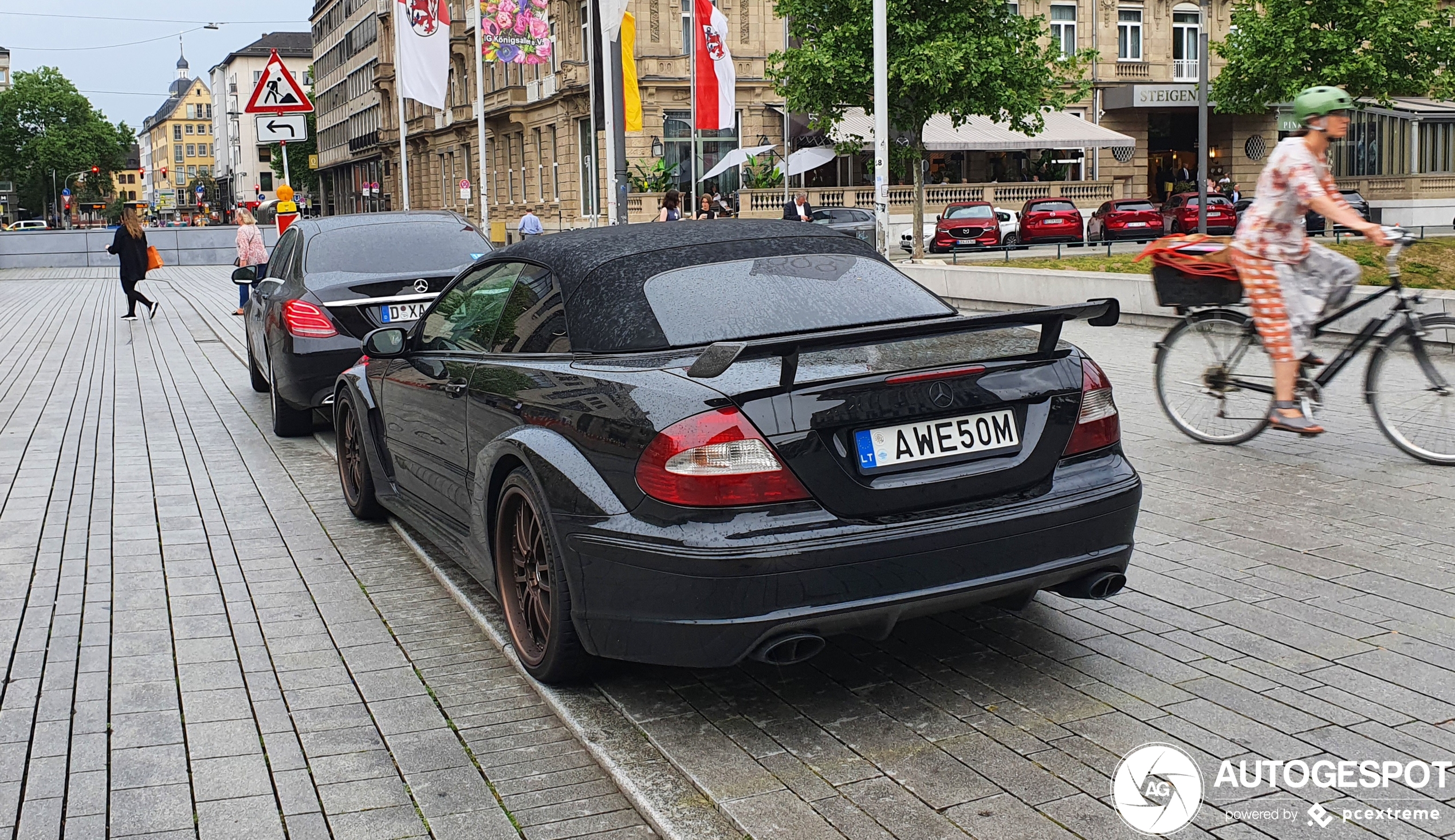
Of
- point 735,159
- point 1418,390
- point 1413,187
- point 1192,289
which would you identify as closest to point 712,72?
point 735,159

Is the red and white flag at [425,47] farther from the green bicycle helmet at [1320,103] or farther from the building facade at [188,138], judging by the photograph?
the building facade at [188,138]

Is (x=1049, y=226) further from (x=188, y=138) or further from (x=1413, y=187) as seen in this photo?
(x=188, y=138)

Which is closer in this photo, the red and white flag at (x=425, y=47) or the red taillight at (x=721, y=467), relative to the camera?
the red taillight at (x=721, y=467)

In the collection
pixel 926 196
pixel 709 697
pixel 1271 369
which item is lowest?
pixel 709 697

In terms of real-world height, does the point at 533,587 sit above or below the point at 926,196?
below

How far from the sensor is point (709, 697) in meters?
4.45

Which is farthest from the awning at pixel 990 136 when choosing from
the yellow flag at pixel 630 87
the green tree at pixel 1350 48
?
the yellow flag at pixel 630 87

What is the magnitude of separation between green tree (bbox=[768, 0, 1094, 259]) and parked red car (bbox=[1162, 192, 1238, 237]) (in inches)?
215

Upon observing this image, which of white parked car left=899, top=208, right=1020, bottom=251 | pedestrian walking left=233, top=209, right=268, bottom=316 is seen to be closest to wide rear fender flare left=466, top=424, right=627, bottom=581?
pedestrian walking left=233, top=209, right=268, bottom=316

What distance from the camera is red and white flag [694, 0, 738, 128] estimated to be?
1098 inches

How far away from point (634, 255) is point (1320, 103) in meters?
4.05

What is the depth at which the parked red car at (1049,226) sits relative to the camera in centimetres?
3916

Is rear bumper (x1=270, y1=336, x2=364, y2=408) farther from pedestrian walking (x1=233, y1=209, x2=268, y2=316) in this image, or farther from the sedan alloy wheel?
pedestrian walking (x1=233, y1=209, x2=268, y2=316)

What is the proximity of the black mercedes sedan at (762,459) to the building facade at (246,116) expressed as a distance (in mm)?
140950
